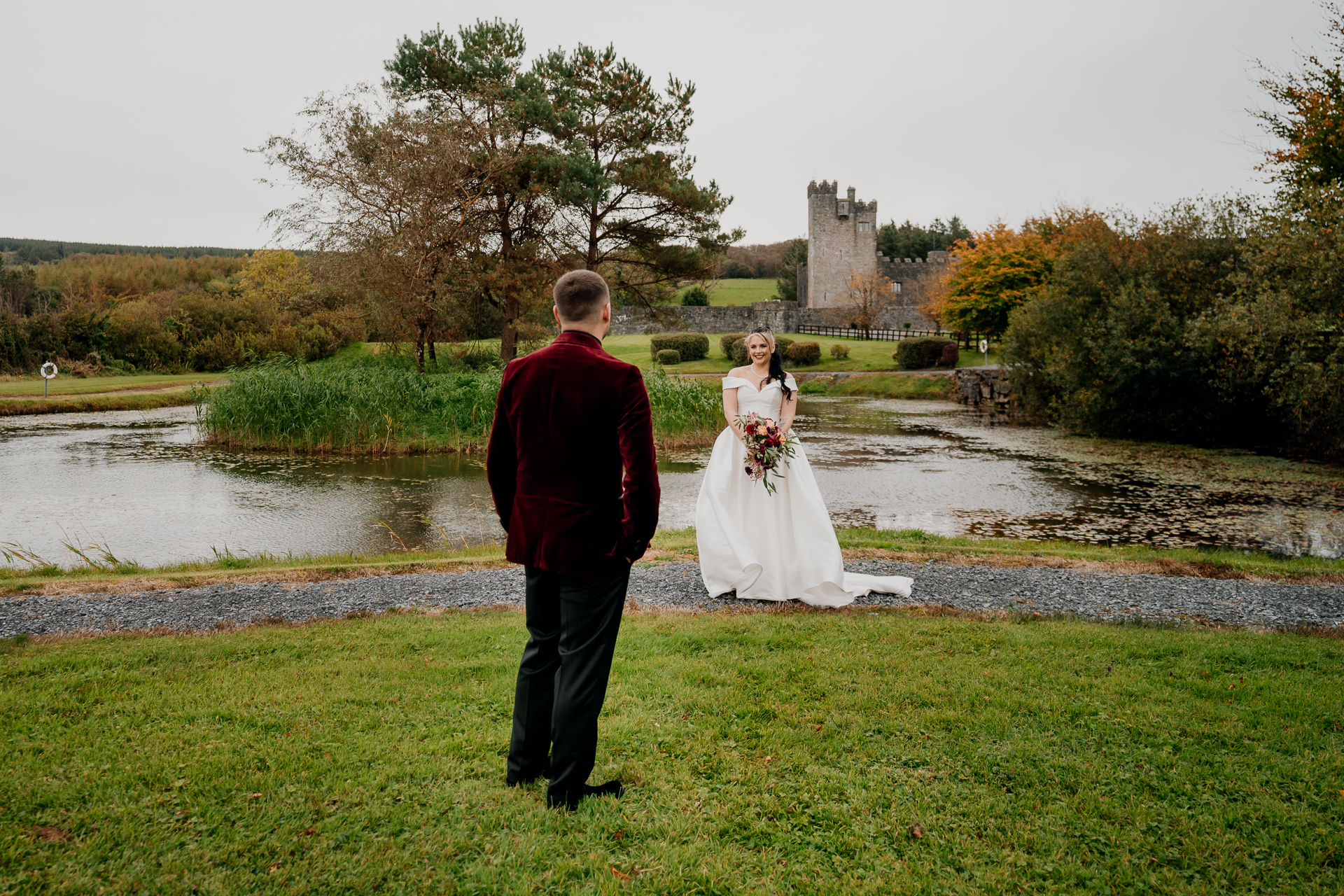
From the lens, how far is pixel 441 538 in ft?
32.0

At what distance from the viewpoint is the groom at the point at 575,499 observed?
2855mm

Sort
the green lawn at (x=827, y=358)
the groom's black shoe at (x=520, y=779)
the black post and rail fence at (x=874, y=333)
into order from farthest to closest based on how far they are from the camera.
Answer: the black post and rail fence at (x=874, y=333) → the green lawn at (x=827, y=358) → the groom's black shoe at (x=520, y=779)

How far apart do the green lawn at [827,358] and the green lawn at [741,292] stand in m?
25.1

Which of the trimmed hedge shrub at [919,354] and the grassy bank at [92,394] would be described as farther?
the trimmed hedge shrub at [919,354]

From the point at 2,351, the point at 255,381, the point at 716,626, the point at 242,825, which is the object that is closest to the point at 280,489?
the point at 255,381

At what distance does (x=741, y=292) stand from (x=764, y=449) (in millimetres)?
74473

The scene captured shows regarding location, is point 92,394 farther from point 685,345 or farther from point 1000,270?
point 1000,270

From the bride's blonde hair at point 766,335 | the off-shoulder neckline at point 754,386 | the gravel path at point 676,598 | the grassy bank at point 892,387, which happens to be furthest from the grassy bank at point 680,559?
→ the grassy bank at point 892,387

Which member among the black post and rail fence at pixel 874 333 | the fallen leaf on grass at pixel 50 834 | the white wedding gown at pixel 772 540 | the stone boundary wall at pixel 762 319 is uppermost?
the stone boundary wall at pixel 762 319

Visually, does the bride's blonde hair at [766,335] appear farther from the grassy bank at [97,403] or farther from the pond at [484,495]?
the grassy bank at [97,403]

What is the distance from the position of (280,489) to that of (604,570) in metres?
11.6

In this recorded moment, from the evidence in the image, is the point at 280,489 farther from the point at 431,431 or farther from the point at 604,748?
the point at 604,748

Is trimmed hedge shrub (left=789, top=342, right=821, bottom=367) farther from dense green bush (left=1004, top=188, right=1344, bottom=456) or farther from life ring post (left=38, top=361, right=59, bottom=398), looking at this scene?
life ring post (left=38, top=361, right=59, bottom=398)

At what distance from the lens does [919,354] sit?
3753cm
